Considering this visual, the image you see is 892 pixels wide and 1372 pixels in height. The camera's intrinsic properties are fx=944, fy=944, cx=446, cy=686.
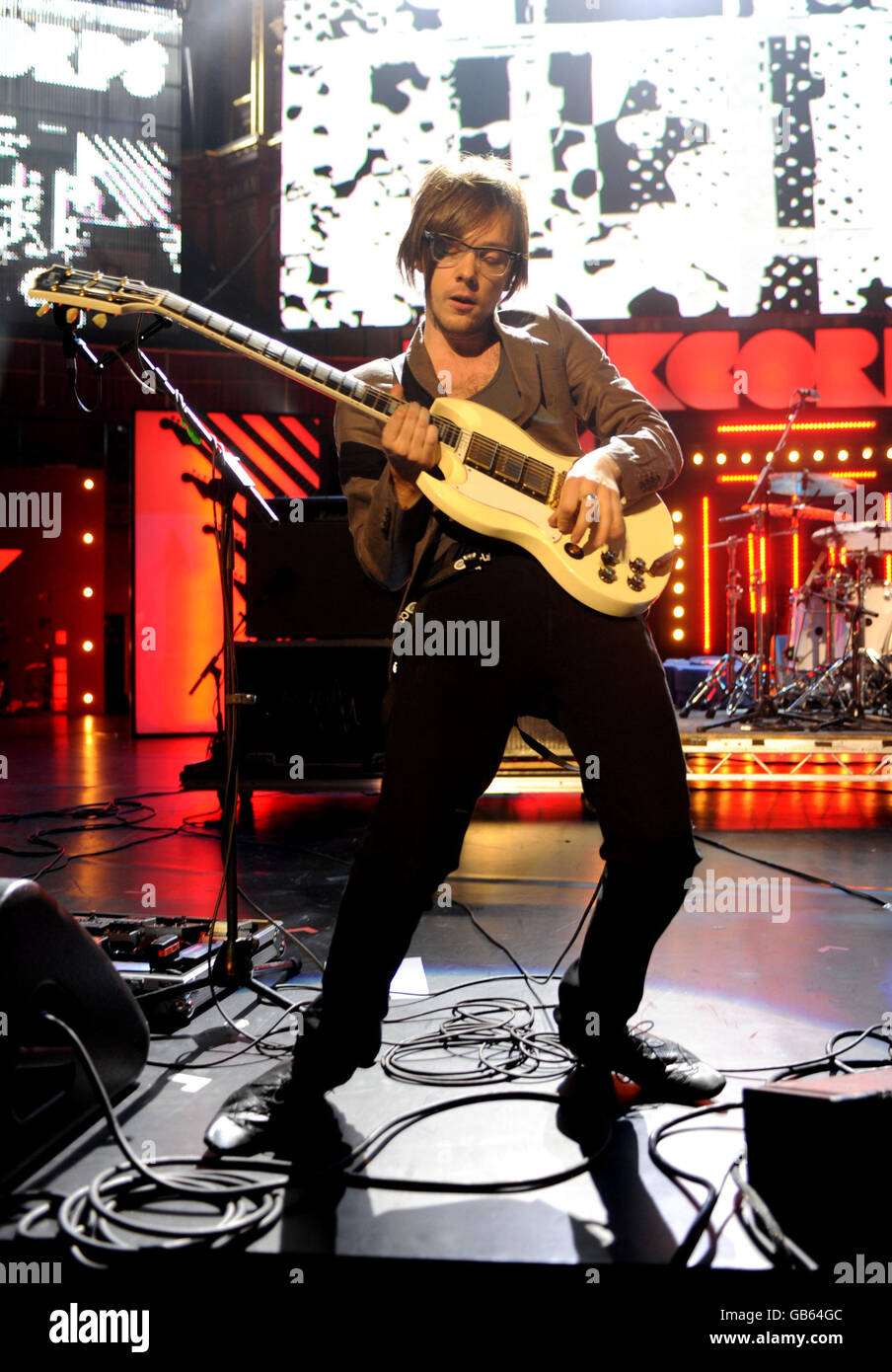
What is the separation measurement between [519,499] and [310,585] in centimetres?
348

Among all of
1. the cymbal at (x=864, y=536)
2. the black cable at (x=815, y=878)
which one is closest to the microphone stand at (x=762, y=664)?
the cymbal at (x=864, y=536)

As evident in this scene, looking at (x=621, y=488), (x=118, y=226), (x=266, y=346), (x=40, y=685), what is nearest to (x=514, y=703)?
(x=621, y=488)

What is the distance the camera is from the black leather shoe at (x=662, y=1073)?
1.77 metres

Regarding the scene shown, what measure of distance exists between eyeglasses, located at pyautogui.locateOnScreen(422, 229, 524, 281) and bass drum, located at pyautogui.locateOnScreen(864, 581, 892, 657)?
706 centimetres

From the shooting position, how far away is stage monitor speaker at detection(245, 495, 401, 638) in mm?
5043

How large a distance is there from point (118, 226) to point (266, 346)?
28.3ft

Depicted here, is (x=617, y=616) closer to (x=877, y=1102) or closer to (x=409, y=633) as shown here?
(x=409, y=633)

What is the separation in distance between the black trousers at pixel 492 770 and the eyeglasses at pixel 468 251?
589 millimetres

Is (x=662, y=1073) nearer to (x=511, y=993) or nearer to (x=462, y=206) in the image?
(x=511, y=993)

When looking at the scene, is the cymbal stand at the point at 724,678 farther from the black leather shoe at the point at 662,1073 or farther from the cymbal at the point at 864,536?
the black leather shoe at the point at 662,1073

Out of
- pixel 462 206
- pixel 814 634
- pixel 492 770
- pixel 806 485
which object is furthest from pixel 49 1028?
pixel 814 634

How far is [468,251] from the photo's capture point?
1.77 meters

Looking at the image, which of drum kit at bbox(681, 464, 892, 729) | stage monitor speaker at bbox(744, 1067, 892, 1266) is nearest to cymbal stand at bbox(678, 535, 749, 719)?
drum kit at bbox(681, 464, 892, 729)

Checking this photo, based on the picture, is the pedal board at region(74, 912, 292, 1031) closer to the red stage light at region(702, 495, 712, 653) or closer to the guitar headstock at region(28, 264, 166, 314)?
the guitar headstock at region(28, 264, 166, 314)
